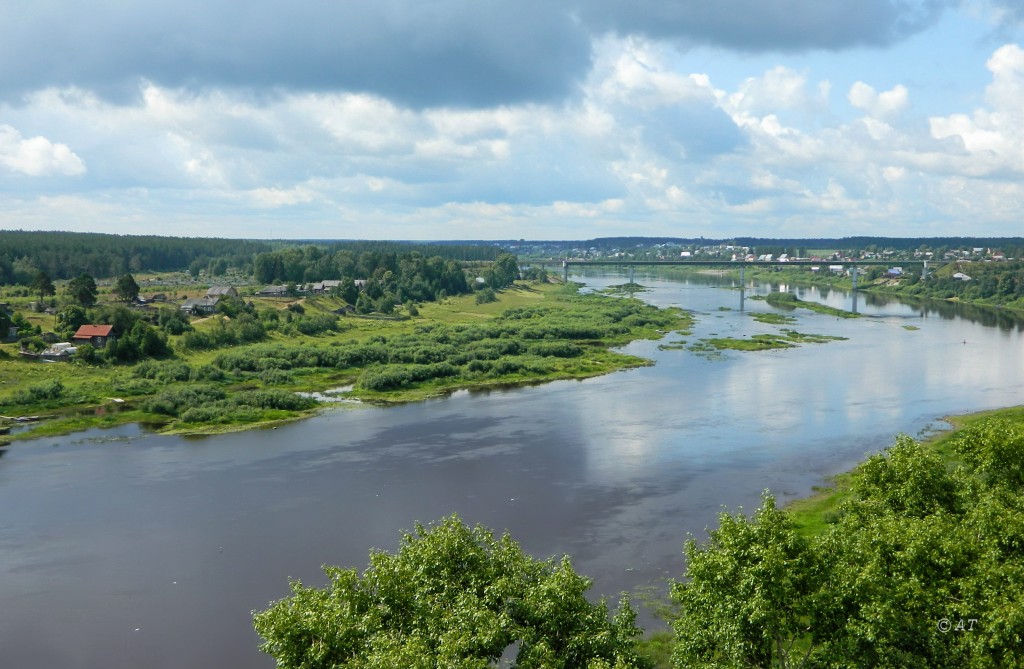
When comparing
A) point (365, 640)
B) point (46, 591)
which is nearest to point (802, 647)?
point (365, 640)

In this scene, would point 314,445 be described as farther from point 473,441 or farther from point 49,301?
point 49,301

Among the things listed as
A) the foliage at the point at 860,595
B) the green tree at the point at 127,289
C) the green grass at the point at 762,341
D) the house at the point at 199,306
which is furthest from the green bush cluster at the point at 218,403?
the green grass at the point at 762,341

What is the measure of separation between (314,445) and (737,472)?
2594cm

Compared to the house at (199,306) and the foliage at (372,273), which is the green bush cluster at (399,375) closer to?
the house at (199,306)

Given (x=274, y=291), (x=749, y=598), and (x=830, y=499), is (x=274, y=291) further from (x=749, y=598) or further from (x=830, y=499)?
(x=749, y=598)

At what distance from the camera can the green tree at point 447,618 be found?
A: 17656mm

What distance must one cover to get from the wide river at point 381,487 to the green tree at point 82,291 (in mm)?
44141

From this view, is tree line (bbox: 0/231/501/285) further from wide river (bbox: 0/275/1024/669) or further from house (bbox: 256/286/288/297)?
wide river (bbox: 0/275/1024/669)

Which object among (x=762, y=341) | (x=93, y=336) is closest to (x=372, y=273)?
(x=93, y=336)

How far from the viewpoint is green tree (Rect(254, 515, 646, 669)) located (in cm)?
1766

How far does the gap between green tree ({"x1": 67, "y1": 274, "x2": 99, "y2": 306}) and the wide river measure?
44.1 metres

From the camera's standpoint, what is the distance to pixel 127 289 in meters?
96.1

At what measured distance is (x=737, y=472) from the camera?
141ft

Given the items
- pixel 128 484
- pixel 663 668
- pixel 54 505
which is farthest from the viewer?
pixel 128 484
